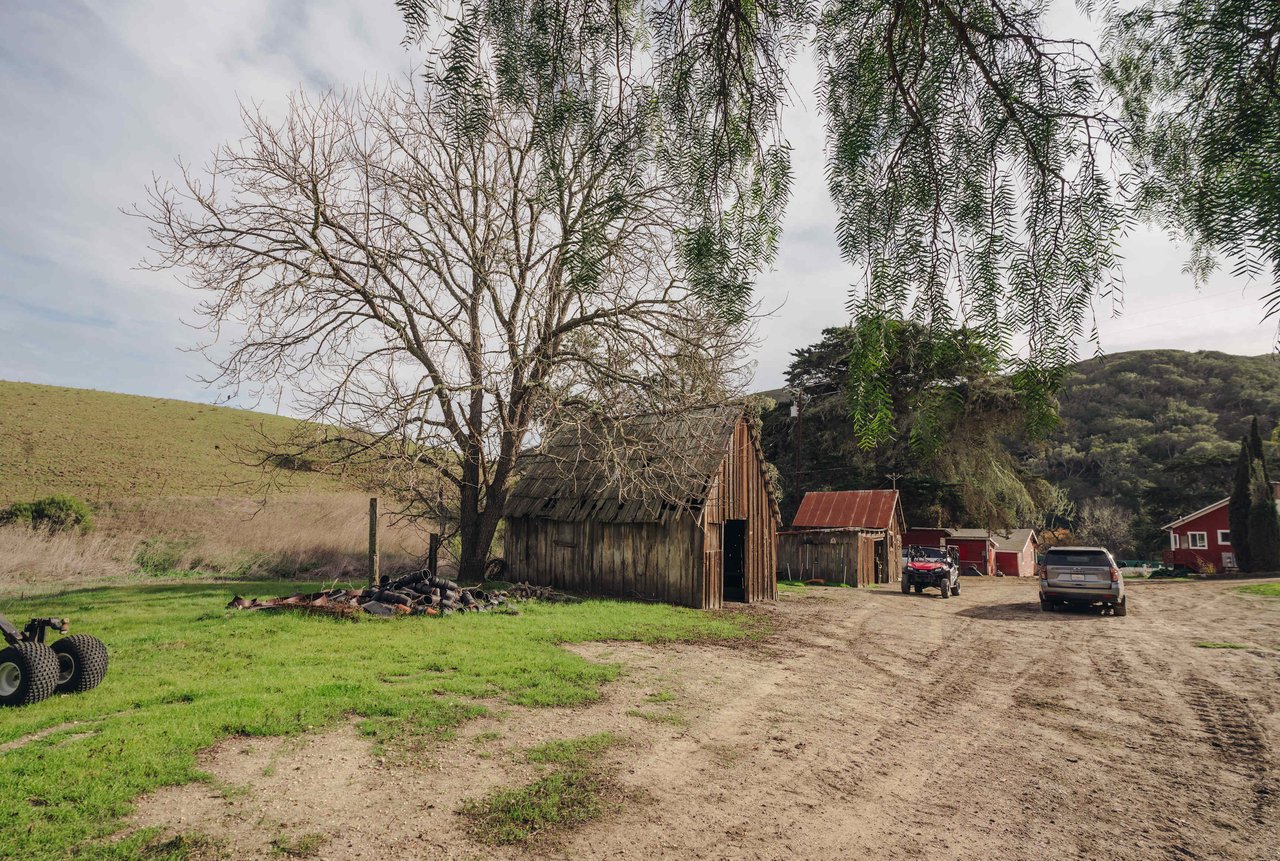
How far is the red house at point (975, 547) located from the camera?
47.0m

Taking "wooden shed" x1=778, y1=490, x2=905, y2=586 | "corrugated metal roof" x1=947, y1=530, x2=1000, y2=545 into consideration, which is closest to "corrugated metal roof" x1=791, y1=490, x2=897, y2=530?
"wooden shed" x1=778, y1=490, x2=905, y2=586

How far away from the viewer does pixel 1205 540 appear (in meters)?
45.0

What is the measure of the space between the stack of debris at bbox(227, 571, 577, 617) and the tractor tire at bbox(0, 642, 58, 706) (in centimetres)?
554

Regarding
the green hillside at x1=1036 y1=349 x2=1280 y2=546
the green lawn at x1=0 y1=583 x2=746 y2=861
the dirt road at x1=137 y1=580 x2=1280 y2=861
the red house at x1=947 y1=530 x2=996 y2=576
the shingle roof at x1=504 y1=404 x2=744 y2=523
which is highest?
the green hillside at x1=1036 y1=349 x2=1280 y2=546

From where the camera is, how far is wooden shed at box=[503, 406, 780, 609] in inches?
648

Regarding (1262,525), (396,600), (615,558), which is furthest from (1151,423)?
(396,600)

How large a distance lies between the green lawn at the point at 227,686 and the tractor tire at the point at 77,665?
33 centimetres

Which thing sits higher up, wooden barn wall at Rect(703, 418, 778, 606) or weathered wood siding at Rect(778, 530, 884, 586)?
wooden barn wall at Rect(703, 418, 778, 606)

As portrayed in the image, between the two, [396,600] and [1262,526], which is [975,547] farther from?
[396,600]

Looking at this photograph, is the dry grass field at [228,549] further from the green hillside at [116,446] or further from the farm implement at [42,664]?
the farm implement at [42,664]

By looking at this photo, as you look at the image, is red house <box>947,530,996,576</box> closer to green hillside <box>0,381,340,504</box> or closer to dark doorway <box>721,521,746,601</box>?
dark doorway <box>721,521,746,601</box>

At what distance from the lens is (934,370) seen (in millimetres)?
3098

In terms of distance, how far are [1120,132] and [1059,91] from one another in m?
0.36

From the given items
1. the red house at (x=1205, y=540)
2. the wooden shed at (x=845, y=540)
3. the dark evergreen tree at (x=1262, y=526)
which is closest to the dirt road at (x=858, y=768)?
the wooden shed at (x=845, y=540)
